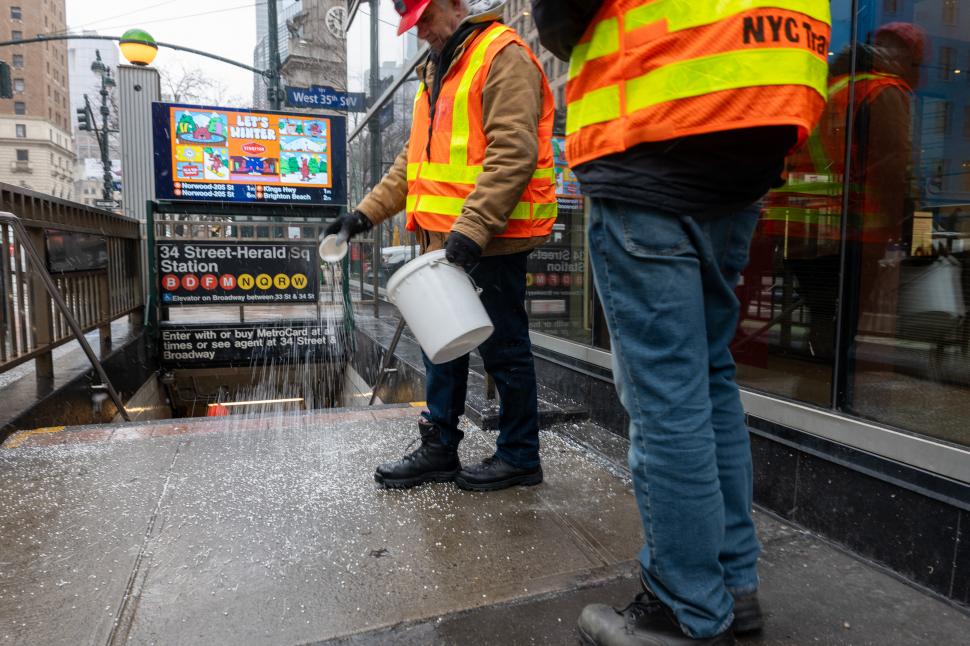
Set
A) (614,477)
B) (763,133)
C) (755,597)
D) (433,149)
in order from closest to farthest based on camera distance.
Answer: (763,133) < (755,597) < (433,149) < (614,477)

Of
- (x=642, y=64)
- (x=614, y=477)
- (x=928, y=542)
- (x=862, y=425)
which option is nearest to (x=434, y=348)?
(x=642, y=64)

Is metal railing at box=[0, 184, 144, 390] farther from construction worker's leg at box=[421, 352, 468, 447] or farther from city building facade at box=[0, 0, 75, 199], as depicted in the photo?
city building facade at box=[0, 0, 75, 199]

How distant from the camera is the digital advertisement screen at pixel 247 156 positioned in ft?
23.4

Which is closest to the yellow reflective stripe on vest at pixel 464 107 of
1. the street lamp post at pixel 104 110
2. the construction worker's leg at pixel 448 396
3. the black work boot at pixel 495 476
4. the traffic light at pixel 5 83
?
the construction worker's leg at pixel 448 396

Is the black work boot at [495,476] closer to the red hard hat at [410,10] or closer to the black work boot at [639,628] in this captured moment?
the black work boot at [639,628]

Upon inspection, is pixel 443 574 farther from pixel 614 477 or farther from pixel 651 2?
pixel 651 2

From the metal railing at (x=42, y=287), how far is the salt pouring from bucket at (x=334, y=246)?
2239mm

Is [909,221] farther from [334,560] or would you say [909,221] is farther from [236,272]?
[236,272]

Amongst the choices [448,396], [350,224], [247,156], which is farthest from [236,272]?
[448,396]

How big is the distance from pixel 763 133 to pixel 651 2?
0.35 m

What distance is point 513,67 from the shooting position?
2.11 meters

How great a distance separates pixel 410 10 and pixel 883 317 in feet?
6.55

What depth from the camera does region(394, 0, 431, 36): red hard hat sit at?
7.08 ft

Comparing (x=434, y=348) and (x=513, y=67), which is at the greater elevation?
(x=513, y=67)
